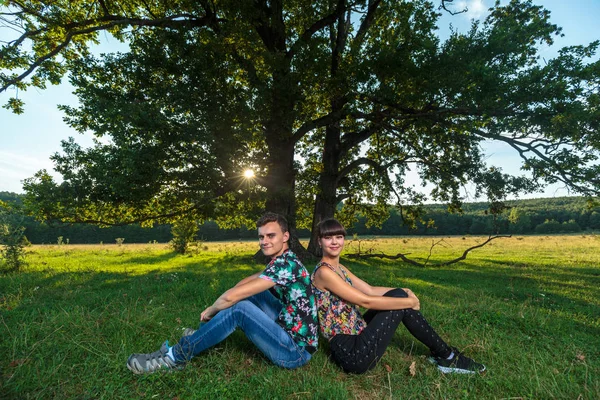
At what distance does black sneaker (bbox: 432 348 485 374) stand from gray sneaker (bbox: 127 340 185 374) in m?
3.17

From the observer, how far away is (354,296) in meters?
3.50

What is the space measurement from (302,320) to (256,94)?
917 cm

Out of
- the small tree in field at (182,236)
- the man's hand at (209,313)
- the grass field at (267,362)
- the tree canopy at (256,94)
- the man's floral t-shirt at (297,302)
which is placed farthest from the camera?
the small tree in field at (182,236)

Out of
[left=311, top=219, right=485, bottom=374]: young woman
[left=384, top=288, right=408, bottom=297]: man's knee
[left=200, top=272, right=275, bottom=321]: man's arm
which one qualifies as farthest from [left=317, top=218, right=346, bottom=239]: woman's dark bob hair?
[left=384, top=288, right=408, bottom=297]: man's knee

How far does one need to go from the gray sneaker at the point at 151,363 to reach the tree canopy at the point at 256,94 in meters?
7.13

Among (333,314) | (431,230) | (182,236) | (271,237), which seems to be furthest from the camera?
(431,230)

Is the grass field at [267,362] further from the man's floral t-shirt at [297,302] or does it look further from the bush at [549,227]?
the bush at [549,227]

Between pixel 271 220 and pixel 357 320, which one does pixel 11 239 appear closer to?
pixel 271 220

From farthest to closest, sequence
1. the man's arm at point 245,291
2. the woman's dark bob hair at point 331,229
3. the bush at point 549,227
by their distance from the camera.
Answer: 1. the bush at point 549,227
2. the woman's dark bob hair at point 331,229
3. the man's arm at point 245,291

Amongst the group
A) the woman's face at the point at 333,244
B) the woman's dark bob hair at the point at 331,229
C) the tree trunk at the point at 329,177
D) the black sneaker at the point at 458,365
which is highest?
the tree trunk at the point at 329,177

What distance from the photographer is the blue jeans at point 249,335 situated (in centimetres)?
338

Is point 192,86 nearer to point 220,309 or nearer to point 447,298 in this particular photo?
point 220,309

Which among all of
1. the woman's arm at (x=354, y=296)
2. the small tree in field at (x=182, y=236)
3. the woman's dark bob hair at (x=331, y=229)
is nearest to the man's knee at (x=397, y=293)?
the woman's arm at (x=354, y=296)

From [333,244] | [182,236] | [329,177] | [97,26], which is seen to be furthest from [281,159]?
[182,236]
